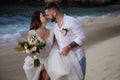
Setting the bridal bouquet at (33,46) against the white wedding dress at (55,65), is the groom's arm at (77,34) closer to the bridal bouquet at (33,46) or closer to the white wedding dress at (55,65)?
the white wedding dress at (55,65)

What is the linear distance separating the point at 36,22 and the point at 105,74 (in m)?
2.62

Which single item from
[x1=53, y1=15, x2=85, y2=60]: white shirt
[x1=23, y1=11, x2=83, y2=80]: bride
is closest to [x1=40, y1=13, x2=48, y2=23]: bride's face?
[x1=23, y1=11, x2=83, y2=80]: bride

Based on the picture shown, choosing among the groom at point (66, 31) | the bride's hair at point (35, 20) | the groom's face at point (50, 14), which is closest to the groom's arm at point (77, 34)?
the groom at point (66, 31)

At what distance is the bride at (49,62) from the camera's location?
9.33 ft

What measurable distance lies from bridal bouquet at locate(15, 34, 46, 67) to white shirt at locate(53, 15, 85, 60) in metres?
0.15

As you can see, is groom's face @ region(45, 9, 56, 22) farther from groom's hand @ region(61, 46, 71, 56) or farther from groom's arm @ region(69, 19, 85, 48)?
groom's hand @ region(61, 46, 71, 56)

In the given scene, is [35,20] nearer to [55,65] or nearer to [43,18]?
[43,18]

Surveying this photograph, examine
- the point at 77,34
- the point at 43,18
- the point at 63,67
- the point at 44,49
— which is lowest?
the point at 63,67

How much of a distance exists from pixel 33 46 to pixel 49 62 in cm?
20

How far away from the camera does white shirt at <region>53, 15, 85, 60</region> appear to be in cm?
284

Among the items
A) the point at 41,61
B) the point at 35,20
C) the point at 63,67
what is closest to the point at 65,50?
the point at 63,67

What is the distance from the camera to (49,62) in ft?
9.53

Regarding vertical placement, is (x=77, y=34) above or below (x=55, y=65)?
above

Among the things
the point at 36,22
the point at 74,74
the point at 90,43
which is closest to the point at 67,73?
the point at 74,74
